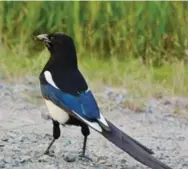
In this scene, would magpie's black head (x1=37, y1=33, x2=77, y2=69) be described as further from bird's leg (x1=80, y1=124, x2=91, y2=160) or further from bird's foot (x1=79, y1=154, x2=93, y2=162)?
bird's foot (x1=79, y1=154, x2=93, y2=162)

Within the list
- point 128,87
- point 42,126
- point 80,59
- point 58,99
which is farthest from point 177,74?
point 58,99

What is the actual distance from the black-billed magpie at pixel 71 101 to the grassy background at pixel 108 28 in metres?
3.08

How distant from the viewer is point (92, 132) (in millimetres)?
6918

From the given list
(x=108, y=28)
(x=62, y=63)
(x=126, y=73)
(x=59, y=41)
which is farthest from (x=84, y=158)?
(x=108, y=28)

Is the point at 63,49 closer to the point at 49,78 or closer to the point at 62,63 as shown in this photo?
the point at 62,63

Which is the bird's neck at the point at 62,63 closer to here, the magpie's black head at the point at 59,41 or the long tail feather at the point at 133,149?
the magpie's black head at the point at 59,41

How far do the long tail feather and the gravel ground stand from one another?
0.97ft

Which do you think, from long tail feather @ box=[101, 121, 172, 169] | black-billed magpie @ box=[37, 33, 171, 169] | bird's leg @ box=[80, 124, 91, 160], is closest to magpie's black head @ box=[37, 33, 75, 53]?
black-billed magpie @ box=[37, 33, 171, 169]

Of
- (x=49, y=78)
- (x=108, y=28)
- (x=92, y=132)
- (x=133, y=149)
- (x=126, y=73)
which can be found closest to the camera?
(x=133, y=149)

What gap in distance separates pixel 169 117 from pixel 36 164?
2.12 m

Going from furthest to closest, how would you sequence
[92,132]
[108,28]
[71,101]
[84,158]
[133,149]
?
[108,28] < [92,132] < [84,158] < [71,101] < [133,149]

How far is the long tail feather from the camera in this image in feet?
17.5

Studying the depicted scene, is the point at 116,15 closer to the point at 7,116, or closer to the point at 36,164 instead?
the point at 7,116

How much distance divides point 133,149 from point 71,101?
1.44 feet
